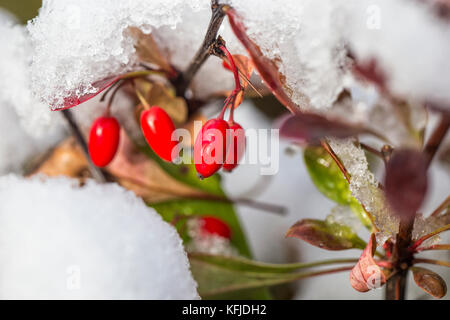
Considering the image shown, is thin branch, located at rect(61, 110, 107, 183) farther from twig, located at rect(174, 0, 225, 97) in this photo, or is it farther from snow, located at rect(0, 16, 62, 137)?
twig, located at rect(174, 0, 225, 97)

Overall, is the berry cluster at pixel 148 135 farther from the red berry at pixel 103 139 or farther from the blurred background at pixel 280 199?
the blurred background at pixel 280 199

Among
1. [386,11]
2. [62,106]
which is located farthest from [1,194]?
[386,11]

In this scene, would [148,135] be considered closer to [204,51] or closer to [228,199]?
[204,51]

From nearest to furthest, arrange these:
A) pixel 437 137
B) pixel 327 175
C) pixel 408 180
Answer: pixel 408 180 → pixel 437 137 → pixel 327 175

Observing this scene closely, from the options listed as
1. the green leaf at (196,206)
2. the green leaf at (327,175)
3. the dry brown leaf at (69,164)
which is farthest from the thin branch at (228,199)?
the green leaf at (327,175)

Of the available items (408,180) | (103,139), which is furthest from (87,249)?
Result: (408,180)

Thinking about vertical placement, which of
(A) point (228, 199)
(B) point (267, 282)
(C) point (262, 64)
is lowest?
(B) point (267, 282)
